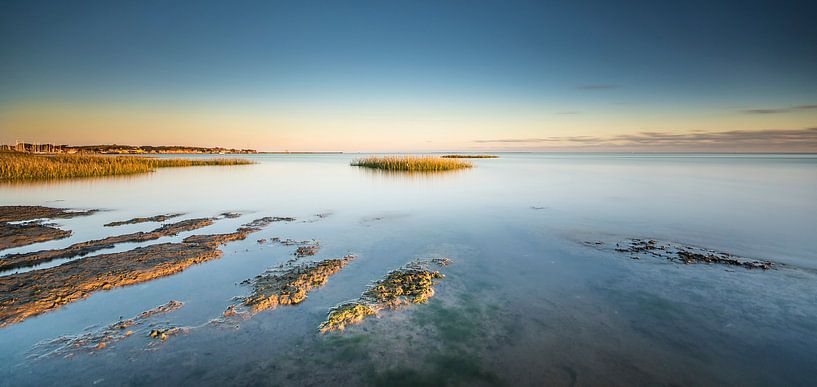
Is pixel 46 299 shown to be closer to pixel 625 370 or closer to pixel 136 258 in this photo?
pixel 136 258

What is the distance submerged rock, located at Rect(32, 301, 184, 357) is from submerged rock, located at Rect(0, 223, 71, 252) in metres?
5.73

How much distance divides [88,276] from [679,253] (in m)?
11.8

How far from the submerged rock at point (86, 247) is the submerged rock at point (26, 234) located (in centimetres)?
116

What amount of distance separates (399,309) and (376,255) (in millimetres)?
2868

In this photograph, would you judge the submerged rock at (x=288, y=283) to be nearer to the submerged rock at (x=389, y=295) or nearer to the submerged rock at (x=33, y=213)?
the submerged rock at (x=389, y=295)

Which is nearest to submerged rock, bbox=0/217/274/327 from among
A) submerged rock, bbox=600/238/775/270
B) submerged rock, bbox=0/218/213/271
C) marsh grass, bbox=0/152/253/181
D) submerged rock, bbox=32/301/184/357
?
submerged rock, bbox=0/218/213/271

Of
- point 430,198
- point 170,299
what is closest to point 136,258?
point 170,299

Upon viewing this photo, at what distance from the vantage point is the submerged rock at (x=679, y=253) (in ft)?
24.5

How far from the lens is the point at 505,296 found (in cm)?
584

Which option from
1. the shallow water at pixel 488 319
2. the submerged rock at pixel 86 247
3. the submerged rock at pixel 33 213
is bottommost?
the shallow water at pixel 488 319

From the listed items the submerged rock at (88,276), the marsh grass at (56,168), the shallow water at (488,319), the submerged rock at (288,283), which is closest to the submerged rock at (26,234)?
the shallow water at (488,319)

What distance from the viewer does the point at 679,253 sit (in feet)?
26.6

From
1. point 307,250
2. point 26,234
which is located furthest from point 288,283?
point 26,234

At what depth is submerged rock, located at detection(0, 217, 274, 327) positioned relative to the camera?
16.8 feet
